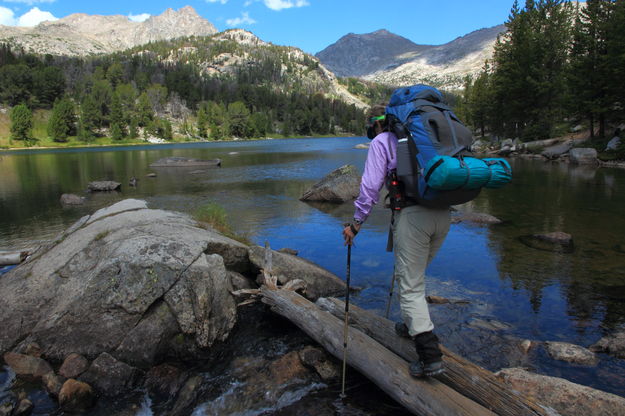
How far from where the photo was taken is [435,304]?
31.3 feet

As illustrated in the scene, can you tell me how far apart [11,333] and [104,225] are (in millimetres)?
3169

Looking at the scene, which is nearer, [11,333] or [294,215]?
[11,333]

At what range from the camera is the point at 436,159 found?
4.43m

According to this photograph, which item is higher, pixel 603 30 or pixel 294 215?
pixel 603 30

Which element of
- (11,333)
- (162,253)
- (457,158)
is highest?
(457,158)

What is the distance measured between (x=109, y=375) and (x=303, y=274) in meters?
5.14

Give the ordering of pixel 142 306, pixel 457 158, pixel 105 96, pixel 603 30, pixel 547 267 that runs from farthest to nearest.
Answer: pixel 105 96 → pixel 603 30 → pixel 547 267 → pixel 142 306 → pixel 457 158

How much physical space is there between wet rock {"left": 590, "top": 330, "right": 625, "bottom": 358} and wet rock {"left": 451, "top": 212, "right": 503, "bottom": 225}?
36.1 ft

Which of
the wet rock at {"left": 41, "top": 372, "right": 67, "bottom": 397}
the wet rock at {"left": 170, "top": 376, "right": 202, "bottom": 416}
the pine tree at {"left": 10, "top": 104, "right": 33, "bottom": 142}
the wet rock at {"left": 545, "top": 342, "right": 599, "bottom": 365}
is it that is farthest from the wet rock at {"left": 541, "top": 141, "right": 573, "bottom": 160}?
the pine tree at {"left": 10, "top": 104, "right": 33, "bottom": 142}

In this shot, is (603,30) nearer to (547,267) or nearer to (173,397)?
(547,267)

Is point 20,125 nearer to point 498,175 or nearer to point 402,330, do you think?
point 402,330

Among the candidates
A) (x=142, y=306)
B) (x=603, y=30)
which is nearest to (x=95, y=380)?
(x=142, y=306)

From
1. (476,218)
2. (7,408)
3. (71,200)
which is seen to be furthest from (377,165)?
(71,200)

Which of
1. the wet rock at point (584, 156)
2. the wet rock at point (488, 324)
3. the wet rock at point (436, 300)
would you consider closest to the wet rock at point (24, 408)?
the wet rock at point (436, 300)
